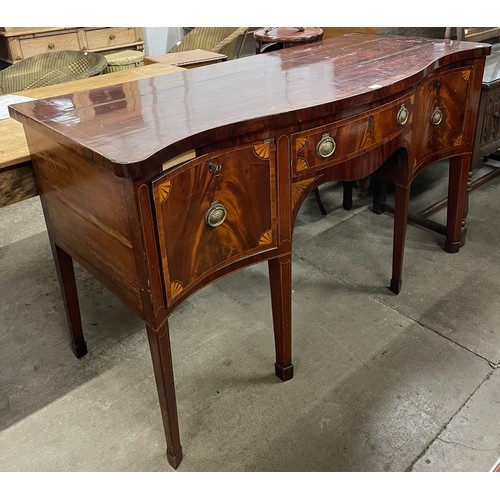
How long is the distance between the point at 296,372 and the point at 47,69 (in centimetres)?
229

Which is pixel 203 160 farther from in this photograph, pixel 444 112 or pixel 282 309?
pixel 444 112

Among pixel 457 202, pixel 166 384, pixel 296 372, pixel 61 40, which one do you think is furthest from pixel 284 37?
pixel 61 40

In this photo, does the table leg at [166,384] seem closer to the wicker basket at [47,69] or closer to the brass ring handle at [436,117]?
the brass ring handle at [436,117]

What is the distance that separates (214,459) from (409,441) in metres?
0.54

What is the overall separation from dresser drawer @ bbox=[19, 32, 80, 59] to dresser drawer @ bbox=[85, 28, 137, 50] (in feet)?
0.41

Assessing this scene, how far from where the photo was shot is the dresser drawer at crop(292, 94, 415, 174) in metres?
1.35

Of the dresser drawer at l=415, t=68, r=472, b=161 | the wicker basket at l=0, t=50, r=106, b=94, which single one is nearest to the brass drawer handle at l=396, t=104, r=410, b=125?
the dresser drawer at l=415, t=68, r=472, b=161

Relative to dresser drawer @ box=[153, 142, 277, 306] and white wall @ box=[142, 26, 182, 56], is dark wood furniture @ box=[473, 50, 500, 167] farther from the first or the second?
white wall @ box=[142, 26, 182, 56]

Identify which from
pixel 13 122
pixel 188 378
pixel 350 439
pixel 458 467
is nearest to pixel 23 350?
pixel 188 378

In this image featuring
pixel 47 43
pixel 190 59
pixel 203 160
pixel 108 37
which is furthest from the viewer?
pixel 108 37

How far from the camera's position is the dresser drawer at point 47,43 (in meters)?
4.23

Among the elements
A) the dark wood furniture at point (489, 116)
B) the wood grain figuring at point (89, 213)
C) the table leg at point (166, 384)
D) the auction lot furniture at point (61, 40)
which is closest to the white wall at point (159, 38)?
the auction lot furniture at point (61, 40)

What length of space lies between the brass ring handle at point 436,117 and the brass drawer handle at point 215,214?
1.04 metres

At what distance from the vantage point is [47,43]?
171 inches
